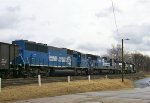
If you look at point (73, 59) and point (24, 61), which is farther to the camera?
point (73, 59)

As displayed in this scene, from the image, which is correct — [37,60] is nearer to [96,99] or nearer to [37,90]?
[37,90]

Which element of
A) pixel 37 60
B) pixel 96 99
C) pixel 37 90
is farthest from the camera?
pixel 37 60

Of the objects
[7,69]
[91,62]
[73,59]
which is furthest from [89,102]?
[91,62]

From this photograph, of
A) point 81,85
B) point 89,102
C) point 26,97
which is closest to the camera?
point 89,102

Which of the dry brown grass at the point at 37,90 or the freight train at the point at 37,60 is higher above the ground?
the freight train at the point at 37,60

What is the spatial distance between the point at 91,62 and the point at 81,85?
28967 millimetres

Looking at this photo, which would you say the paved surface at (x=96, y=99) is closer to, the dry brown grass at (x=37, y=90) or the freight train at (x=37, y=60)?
the dry brown grass at (x=37, y=90)

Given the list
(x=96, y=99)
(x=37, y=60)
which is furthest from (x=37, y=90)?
(x=37, y=60)

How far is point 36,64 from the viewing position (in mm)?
40500

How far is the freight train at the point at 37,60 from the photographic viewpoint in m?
34.2

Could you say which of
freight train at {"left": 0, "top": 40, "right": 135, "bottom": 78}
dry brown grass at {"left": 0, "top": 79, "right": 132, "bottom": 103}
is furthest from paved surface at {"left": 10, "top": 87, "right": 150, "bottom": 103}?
freight train at {"left": 0, "top": 40, "right": 135, "bottom": 78}

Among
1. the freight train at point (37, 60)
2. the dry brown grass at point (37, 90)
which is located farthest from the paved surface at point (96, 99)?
the freight train at point (37, 60)

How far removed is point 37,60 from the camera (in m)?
40.9

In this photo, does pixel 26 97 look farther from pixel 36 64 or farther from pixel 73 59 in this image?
pixel 73 59
